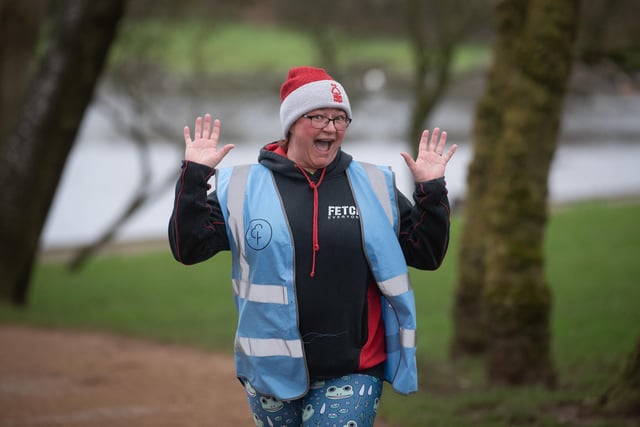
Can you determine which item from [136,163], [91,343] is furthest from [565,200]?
[91,343]

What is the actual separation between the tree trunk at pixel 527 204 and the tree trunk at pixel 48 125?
19.6ft

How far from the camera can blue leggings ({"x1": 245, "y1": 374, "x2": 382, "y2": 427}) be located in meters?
3.72

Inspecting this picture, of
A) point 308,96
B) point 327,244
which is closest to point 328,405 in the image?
point 327,244

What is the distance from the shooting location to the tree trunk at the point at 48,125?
11.9m

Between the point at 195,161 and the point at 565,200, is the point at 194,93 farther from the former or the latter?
the point at 195,161

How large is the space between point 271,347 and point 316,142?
825 mm

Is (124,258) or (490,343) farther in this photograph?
(124,258)

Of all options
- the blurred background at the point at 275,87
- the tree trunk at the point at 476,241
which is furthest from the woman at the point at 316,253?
the tree trunk at the point at 476,241

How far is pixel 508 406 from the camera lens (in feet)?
21.9

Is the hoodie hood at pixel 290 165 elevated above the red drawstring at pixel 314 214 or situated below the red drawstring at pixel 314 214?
above

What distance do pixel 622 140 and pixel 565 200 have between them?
36.9ft

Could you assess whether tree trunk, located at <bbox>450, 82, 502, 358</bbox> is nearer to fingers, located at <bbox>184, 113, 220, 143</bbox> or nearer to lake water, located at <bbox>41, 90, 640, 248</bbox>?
fingers, located at <bbox>184, 113, 220, 143</bbox>

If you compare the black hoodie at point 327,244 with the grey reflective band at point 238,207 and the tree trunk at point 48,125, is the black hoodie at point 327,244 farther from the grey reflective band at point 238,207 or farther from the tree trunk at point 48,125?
the tree trunk at point 48,125

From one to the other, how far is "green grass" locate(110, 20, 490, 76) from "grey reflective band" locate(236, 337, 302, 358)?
49.1 feet
